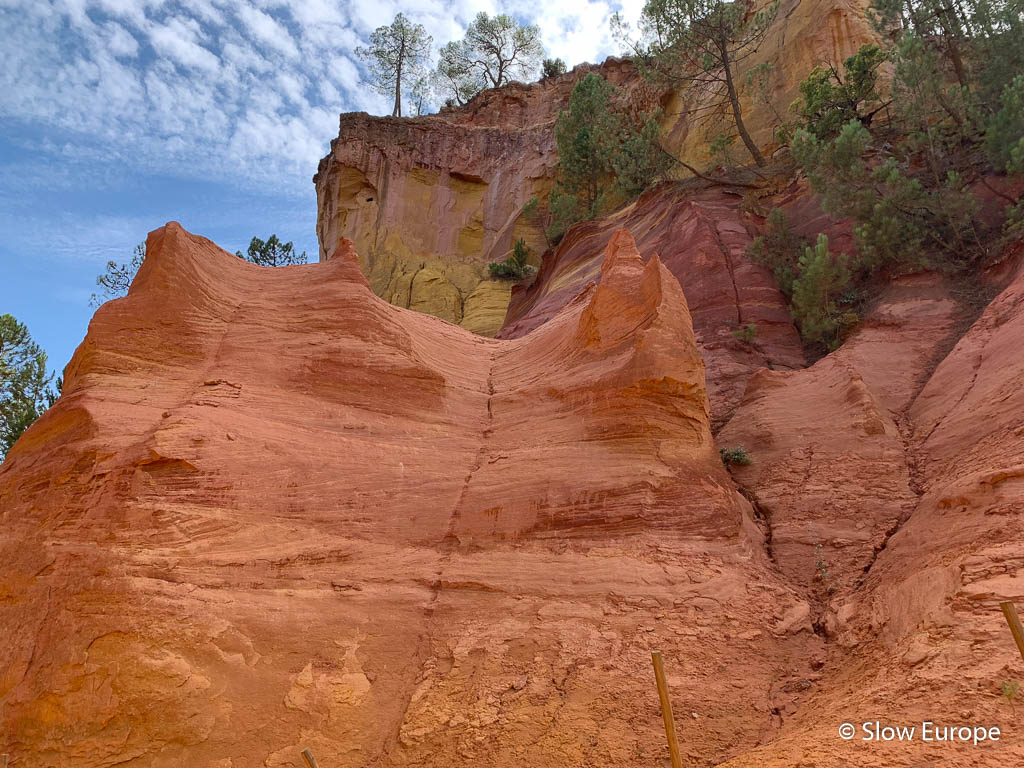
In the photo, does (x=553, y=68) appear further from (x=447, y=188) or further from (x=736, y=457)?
(x=736, y=457)

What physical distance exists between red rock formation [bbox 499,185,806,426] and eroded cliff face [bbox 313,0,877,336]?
9.90 m

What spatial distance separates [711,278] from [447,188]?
973 inches

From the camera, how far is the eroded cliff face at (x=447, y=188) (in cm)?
3494

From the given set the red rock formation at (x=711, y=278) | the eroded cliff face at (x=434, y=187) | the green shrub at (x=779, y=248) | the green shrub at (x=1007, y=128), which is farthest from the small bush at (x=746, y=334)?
the eroded cliff face at (x=434, y=187)

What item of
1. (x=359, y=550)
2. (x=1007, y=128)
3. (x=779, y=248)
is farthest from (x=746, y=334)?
(x=359, y=550)

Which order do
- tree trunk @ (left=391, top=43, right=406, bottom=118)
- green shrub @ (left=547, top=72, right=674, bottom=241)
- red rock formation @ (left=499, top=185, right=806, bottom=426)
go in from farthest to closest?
tree trunk @ (left=391, top=43, right=406, bottom=118) < green shrub @ (left=547, top=72, right=674, bottom=241) < red rock formation @ (left=499, top=185, right=806, bottom=426)

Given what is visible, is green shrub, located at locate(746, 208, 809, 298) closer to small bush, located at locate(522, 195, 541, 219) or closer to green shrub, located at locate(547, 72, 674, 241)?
green shrub, located at locate(547, 72, 674, 241)

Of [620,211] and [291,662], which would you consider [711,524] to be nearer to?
[291,662]

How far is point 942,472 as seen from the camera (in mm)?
8945

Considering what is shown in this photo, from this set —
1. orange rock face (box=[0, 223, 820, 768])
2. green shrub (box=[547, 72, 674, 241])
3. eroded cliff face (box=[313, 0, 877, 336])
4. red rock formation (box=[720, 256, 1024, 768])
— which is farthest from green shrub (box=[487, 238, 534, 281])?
orange rock face (box=[0, 223, 820, 768])

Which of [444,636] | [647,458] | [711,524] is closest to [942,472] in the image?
[711,524]

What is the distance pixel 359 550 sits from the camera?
26.2ft

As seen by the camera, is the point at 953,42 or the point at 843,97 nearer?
the point at 953,42

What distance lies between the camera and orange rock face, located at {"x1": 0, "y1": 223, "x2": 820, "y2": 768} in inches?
245
